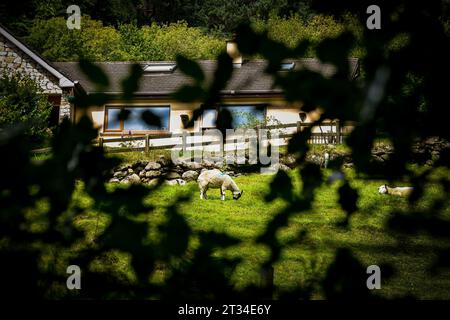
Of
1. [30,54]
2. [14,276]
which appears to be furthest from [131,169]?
[14,276]

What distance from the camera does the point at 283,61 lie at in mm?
1316

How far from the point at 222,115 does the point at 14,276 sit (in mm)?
785

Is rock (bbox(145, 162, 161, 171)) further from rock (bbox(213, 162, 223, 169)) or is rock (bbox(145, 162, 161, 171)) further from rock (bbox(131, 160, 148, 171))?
rock (bbox(213, 162, 223, 169))

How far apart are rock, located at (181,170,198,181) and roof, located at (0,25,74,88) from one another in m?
8.29

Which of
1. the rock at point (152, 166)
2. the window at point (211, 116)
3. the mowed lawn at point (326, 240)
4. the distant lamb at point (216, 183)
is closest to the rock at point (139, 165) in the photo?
the rock at point (152, 166)

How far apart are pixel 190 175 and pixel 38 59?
10.4m

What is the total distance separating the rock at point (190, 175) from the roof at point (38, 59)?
8285 millimetres

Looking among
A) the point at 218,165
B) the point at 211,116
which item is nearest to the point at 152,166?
the point at 218,165

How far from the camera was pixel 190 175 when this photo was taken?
15312 millimetres

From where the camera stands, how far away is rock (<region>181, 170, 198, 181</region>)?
15264 mm

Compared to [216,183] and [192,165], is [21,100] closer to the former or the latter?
[192,165]

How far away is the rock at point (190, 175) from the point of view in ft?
50.1

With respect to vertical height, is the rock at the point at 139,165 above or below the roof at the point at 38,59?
below

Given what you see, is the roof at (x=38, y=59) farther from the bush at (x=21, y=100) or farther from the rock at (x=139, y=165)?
the rock at (x=139, y=165)
